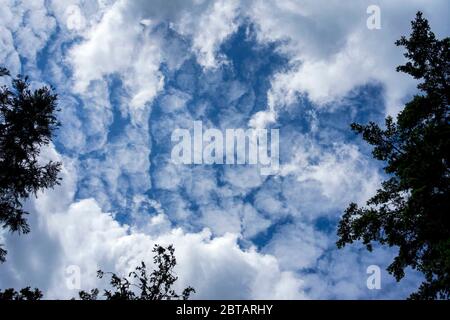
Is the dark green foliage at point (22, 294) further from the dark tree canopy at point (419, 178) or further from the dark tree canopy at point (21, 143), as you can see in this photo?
the dark tree canopy at point (419, 178)

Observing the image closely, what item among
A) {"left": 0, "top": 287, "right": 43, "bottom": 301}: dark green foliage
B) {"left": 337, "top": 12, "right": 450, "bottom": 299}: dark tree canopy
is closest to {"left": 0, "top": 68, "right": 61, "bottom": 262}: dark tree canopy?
{"left": 0, "top": 287, "right": 43, "bottom": 301}: dark green foliage

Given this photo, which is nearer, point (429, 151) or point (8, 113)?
point (429, 151)

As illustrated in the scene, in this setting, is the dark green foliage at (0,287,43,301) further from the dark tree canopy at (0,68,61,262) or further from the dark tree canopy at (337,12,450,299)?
the dark tree canopy at (337,12,450,299)

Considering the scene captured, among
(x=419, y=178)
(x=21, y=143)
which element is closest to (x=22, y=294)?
(x=21, y=143)

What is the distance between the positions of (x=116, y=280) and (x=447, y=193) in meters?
14.9

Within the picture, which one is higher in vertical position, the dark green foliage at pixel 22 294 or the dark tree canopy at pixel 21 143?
the dark tree canopy at pixel 21 143

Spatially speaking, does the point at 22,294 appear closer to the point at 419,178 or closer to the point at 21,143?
the point at 21,143

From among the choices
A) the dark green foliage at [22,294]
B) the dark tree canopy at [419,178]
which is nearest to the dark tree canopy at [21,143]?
the dark green foliage at [22,294]

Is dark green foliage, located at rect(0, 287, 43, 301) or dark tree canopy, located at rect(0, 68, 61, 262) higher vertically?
dark tree canopy, located at rect(0, 68, 61, 262)

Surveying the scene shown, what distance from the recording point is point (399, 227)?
1107cm
